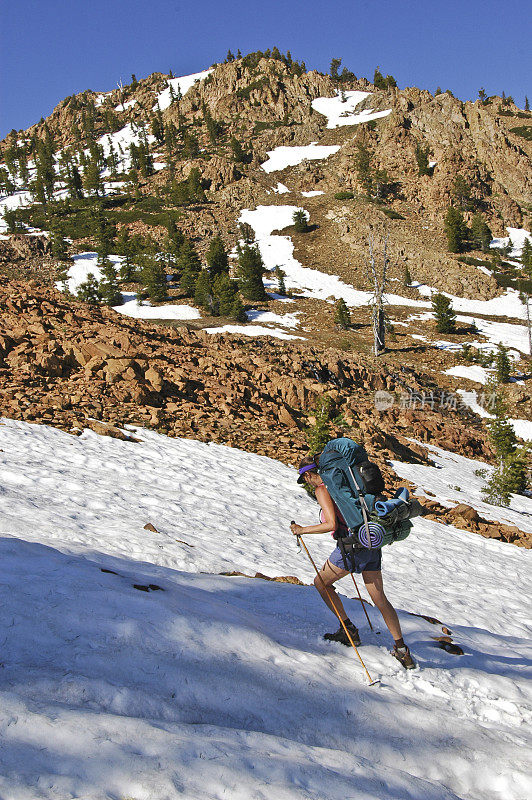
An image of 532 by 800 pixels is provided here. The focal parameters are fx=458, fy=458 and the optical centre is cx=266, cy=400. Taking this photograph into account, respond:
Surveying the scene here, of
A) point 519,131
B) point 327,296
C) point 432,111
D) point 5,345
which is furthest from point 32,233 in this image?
point 519,131

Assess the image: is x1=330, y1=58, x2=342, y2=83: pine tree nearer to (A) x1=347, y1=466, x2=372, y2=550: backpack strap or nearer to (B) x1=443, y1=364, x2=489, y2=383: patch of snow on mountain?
(B) x1=443, y1=364, x2=489, y2=383: patch of snow on mountain

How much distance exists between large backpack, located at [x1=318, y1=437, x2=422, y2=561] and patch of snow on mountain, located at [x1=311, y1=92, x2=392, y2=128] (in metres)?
109

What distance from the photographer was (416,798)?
9.03ft

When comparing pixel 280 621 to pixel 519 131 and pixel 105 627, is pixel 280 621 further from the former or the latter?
pixel 519 131

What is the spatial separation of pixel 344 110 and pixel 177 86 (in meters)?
80.9

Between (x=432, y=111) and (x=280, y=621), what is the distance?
97.8 meters

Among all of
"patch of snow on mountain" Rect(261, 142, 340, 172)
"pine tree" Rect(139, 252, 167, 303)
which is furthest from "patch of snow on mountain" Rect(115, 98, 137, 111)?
"pine tree" Rect(139, 252, 167, 303)

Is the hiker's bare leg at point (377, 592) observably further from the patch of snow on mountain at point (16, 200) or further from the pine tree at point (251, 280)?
the patch of snow on mountain at point (16, 200)

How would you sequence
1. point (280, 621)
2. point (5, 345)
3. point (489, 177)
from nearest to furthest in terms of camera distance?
point (280, 621) < point (5, 345) < point (489, 177)

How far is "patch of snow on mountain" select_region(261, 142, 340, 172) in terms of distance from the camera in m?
90.8

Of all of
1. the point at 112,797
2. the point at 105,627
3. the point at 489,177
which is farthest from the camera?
the point at 489,177

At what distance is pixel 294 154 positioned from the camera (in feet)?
310

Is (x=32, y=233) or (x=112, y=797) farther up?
(x=32, y=233)

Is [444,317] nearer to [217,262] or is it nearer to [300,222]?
[217,262]
